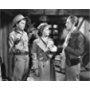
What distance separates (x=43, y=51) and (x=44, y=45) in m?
0.08

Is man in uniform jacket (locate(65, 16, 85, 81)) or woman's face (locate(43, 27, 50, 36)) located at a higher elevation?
woman's face (locate(43, 27, 50, 36))

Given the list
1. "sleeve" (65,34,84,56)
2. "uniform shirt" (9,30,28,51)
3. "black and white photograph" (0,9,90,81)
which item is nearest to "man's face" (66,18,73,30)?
"black and white photograph" (0,9,90,81)

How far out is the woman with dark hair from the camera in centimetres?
456

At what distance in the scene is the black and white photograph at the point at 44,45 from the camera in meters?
4.54

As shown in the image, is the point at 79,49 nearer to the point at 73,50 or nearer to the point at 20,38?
the point at 73,50

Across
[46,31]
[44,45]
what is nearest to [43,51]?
[44,45]

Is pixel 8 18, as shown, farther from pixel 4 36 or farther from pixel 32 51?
pixel 32 51

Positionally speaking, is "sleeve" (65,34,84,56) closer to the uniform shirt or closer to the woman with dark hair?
the woman with dark hair

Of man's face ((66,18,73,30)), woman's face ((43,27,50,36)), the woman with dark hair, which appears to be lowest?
the woman with dark hair

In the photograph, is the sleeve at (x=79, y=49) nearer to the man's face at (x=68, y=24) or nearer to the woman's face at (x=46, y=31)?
the man's face at (x=68, y=24)

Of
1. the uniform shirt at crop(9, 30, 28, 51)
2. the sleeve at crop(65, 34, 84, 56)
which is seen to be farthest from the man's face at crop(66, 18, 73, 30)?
the uniform shirt at crop(9, 30, 28, 51)

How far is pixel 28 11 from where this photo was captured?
4.56 m
